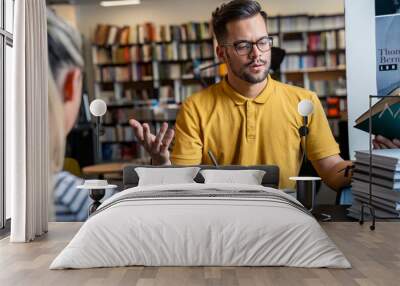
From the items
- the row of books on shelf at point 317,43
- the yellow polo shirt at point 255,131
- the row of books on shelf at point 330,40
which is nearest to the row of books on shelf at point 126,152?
the yellow polo shirt at point 255,131

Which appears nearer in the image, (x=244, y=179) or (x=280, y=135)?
(x=244, y=179)

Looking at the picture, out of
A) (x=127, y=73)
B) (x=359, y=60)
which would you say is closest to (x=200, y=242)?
(x=127, y=73)

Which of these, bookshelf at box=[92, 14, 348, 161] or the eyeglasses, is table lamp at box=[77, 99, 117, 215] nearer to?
bookshelf at box=[92, 14, 348, 161]

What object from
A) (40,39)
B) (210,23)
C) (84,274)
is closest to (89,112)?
(40,39)

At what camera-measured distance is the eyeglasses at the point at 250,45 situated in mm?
5594

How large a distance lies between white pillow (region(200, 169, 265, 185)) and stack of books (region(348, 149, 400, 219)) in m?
1.03

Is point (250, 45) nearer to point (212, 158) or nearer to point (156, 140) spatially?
point (212, 158)

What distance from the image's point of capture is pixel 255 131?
561 centimetres

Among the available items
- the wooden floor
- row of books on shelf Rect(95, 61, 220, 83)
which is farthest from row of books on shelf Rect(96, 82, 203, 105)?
the wooden floor

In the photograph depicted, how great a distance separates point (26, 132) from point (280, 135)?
2.36m

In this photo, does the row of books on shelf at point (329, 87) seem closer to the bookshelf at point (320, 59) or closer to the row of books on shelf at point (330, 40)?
the bookshelf at point (320, 59)

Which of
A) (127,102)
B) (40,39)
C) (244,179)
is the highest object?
(40,39)

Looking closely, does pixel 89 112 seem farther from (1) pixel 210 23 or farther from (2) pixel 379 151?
(2) pixel 379 151

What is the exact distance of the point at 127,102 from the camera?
19.2ft
